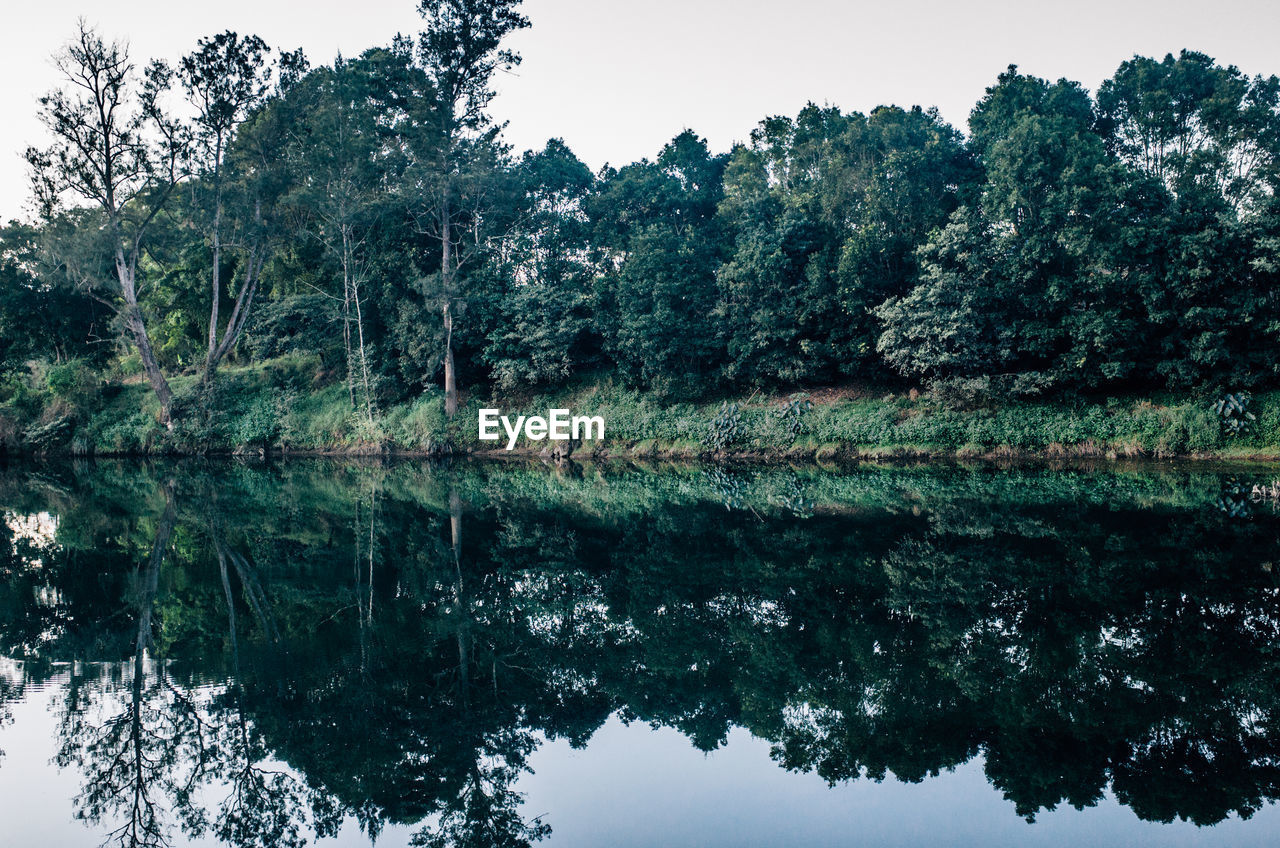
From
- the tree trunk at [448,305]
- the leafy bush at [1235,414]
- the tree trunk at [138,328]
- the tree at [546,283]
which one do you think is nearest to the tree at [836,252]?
the tree at [546,283]

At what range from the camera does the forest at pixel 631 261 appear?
2292 cm

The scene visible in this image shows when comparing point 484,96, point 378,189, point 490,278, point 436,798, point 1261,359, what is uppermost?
point 484,96

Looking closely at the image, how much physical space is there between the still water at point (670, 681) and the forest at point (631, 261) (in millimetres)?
12225

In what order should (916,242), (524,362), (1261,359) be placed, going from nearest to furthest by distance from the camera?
(1261,359), (916,242), (524,362)

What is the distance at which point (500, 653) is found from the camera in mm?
6688

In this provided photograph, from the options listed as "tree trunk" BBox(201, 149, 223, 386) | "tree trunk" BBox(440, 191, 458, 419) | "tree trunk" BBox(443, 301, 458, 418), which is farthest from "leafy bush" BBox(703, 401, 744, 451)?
"tree trunk" BBox(201, 149, 223, 386)

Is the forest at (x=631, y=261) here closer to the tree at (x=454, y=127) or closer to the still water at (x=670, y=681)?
the tree at (x=454, y=127)

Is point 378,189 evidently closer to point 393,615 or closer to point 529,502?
point 529,502

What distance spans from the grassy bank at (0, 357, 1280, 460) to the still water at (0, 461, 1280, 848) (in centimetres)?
1070

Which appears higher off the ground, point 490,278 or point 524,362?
point 490,278

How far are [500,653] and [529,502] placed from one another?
10.1 metres

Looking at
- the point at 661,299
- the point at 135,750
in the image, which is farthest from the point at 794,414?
the point at 135,750

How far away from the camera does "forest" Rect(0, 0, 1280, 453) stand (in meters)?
22.9

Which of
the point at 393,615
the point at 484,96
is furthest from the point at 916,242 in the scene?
the point at 393,615
